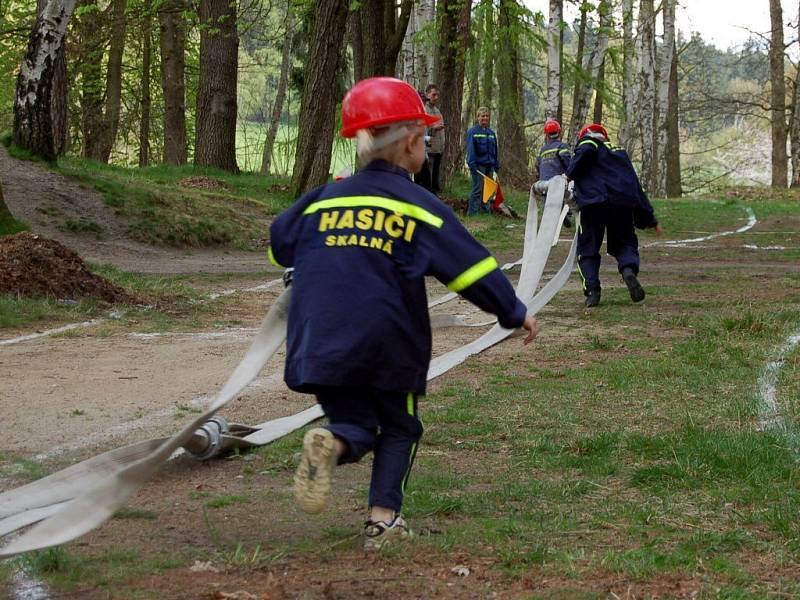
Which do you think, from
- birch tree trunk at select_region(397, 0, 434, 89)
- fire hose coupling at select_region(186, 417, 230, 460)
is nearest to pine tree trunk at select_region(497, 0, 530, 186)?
birch tree trunk at select_region(397, 0, 434, 89)

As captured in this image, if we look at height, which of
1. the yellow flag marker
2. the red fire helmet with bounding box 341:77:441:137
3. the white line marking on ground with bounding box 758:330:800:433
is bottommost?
the white line marking on ground with bounding box 758:330:800:433

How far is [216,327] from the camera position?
1067cm

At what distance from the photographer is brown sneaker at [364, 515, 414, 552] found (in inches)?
169

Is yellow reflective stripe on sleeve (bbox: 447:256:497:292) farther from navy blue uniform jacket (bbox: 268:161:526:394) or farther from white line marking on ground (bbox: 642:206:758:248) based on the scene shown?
white line marking on ground (bbox: 642:206:758:248)

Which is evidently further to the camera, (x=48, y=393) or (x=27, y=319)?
(x=27, y=319)

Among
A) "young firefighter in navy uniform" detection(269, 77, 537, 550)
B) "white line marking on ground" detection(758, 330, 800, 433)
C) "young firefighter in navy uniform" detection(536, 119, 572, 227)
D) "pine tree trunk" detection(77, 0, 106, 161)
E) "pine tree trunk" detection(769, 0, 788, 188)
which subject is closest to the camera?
"young firefighter in navy uniform" detection(269, 77, 537, 550)

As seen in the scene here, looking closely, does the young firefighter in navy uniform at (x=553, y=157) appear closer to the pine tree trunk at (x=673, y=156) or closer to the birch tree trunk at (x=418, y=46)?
the birch tree trunk at (x=418, y=46)

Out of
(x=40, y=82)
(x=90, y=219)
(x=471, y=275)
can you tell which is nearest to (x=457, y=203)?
(x=90, y=219)

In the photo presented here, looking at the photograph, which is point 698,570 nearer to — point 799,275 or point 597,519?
point 597,519

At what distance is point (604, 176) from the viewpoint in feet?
38.8

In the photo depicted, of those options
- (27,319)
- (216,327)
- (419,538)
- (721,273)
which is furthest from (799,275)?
(419,538)

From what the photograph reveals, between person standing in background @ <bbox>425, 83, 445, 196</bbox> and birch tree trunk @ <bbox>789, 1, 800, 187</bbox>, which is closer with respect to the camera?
person standing in background @ <bbox>425, 83, 445, 196</bbox>

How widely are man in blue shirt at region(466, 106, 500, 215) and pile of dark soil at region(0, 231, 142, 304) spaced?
460 inches

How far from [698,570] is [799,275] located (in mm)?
11533
